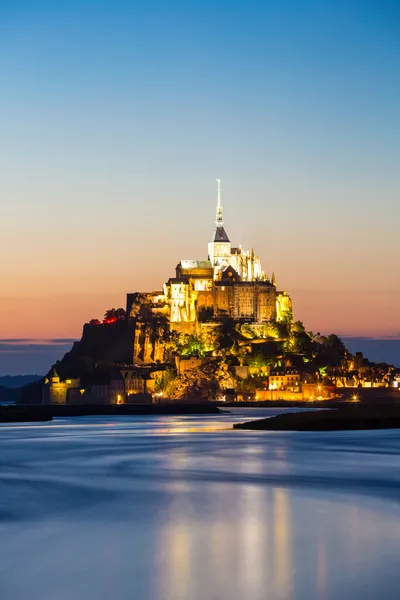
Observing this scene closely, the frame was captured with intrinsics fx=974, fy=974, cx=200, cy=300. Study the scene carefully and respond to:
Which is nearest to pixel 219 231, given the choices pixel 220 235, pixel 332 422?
pixel 220 235

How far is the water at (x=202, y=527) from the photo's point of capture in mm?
13922

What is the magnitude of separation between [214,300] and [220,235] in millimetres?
13404

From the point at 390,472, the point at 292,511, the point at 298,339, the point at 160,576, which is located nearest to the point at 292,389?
the point at 298,339

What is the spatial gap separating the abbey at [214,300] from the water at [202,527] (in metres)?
76.0

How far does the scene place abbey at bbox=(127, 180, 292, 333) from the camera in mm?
112625

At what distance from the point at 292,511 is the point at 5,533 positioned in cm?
630

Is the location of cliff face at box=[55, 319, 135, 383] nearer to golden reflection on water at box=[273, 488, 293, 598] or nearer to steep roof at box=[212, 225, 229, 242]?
steep roof at box=[212, 225, 229, 242]

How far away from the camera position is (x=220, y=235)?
12412 centimetres

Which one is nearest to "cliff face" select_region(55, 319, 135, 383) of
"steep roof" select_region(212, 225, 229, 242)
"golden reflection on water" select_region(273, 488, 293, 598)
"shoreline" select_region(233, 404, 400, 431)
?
"steep roof" select_region(212, 225, 229, 242)

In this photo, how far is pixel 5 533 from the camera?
18.2m

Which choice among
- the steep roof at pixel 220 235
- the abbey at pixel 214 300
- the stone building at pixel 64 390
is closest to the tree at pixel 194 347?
the abbey at pixel 214 300

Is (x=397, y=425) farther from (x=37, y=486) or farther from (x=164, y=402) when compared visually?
(x=164, y=402)

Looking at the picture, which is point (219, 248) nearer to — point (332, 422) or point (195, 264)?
point (195, 264)

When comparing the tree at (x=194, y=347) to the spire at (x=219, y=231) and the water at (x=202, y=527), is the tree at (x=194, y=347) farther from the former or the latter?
the water at (x=202, y=527)
